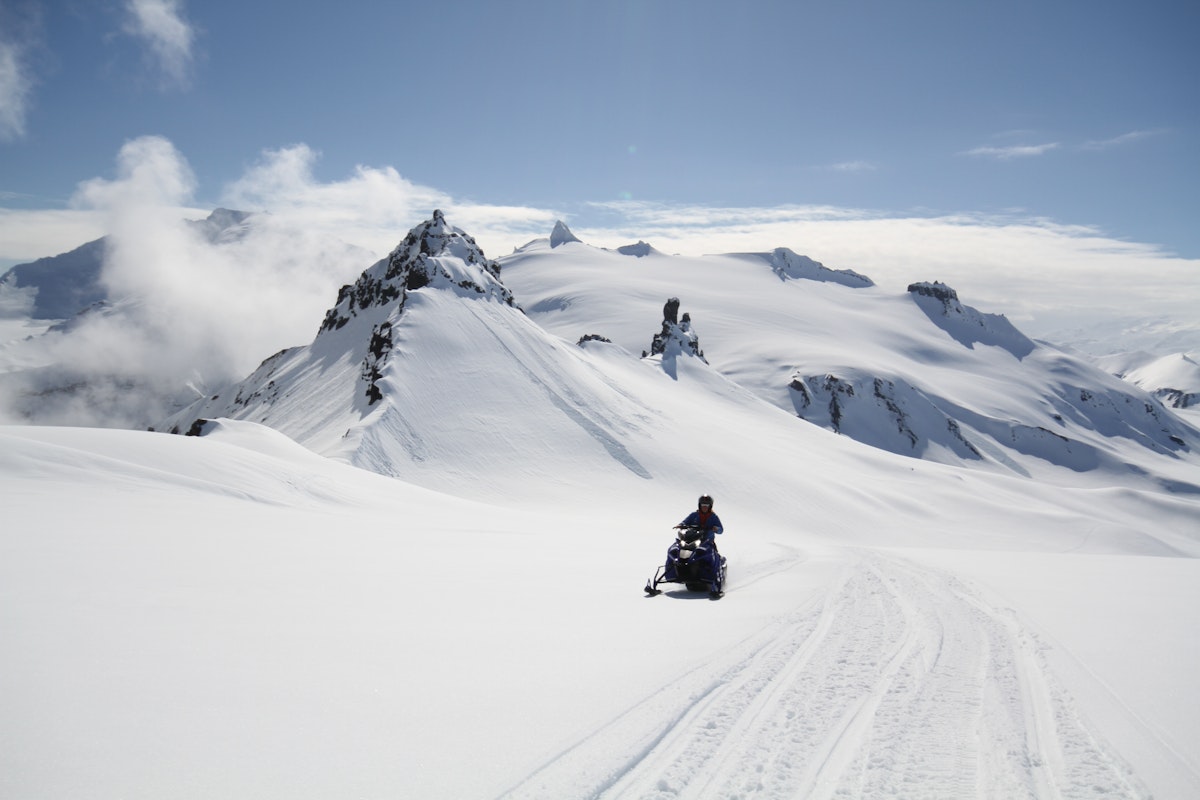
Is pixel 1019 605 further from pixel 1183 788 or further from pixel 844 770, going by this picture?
pixel 844 770

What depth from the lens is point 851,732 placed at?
6137 mm

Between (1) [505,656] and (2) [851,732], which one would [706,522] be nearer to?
(1) [505,656]

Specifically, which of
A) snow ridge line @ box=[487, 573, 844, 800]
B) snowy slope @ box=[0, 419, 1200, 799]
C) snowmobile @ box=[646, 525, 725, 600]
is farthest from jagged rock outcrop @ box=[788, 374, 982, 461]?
snow ridge line @ box=[487, 573, 844, 800]

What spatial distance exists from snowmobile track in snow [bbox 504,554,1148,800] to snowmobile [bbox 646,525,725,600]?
138 inches

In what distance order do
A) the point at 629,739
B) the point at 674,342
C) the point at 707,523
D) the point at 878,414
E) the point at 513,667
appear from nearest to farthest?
the point at 629,739, the point at 513,667, the point at 707,523, the point at 674,342, the point at 878,414

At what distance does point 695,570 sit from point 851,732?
6.87 m

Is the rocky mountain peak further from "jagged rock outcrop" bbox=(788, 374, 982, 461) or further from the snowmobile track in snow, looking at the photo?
"jagged rock outcrop" bbox=(788, 374, 982, 461)

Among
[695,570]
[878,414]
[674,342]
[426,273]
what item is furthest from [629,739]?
[878,414]

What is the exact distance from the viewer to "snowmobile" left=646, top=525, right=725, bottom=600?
12.8 metres

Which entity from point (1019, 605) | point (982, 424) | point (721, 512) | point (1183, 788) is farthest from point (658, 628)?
point (982, 424)

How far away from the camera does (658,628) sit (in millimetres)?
9516

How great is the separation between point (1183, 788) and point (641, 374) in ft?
267

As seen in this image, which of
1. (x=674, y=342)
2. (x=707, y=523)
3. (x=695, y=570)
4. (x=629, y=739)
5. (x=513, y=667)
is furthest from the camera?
(x=674, y=342)

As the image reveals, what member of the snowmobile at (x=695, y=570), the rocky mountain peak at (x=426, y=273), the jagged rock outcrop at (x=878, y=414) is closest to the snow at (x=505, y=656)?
the snowmobile at (x=695, y=570)
